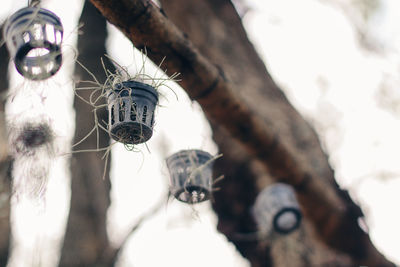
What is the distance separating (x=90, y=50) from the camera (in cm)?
388

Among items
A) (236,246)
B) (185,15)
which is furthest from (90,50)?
(236,246)

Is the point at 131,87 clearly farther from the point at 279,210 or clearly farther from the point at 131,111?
the point at 279,210

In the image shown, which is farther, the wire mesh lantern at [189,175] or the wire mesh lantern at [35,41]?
the wire mesh lantern at [189,175]

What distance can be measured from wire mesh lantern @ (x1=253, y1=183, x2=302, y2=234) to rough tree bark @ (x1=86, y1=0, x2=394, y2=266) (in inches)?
3.3

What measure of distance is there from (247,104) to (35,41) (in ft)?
4.21

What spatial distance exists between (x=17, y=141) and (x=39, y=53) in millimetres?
820

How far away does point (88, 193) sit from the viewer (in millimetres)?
3217

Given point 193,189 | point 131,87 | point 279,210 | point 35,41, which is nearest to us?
point 35,41

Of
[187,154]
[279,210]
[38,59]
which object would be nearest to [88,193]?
[187,154]

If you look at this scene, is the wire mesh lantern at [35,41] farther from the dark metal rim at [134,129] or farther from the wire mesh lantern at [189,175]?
the wire mesh lantern at [189,175]

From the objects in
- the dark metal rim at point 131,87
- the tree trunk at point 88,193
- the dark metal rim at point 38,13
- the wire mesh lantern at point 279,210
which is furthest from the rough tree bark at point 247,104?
the tree trunk at point 88,193

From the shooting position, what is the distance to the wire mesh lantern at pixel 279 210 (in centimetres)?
252

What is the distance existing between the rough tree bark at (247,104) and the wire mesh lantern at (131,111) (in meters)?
0.34

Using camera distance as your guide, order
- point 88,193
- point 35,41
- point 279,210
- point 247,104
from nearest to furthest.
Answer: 1. point 35,41
2. point 247,104
3. point 279,210
4. point 88,193
